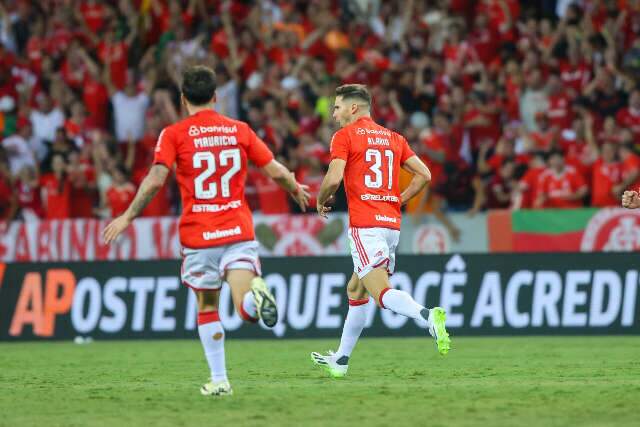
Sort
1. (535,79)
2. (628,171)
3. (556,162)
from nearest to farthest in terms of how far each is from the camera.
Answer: (628,171) → (556,162) → (535,79)

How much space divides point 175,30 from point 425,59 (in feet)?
17.5

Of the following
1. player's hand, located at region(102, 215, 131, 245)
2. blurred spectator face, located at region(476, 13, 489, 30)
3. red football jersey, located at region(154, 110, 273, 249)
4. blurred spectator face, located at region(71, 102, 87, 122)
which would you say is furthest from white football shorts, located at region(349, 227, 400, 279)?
blurred spectator face, located at region(71, 102, 87, 122)

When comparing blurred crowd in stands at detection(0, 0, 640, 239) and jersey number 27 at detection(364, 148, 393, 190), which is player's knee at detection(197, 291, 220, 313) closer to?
jersey number 27 at detection(364, 148, 393, 190)

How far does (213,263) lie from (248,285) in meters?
0.38

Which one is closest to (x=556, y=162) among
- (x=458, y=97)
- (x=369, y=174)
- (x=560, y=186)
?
(x=560, y=186)

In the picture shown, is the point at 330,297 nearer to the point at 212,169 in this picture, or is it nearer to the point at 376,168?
the point at 376,168

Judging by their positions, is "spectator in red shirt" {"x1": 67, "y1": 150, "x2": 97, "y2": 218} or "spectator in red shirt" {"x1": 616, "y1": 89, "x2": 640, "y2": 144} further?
"spectator in red shirt" {"x1": 67, "y1": 150, "x2": 97, "y2": 218}

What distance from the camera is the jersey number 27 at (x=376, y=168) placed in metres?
11.1

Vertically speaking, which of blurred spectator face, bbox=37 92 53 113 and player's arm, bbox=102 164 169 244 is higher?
blurred spectator face, bbox=37 92 53 113

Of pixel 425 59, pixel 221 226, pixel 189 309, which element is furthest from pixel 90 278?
pixel 221 226

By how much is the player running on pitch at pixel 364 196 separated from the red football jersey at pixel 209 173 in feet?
5.28

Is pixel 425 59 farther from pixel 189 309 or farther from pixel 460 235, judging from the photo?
pixel 189 309

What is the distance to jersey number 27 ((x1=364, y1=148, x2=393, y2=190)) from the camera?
36.4 ft

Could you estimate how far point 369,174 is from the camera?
1112 cm
